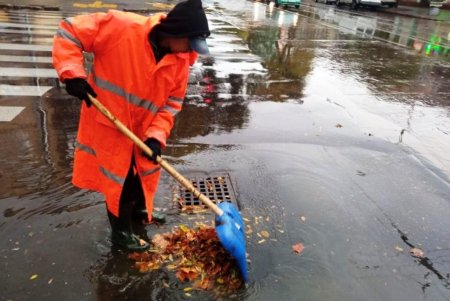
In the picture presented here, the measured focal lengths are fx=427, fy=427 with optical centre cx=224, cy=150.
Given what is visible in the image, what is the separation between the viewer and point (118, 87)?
8.56 feet

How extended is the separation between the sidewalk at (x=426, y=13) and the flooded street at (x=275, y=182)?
17723 mm

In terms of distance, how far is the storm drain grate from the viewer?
370 cm

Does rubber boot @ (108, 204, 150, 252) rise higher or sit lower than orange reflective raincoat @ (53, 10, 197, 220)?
lower

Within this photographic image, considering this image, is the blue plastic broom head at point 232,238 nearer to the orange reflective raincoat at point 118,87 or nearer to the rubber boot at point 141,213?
the orange reflective raincoat at point 118,87

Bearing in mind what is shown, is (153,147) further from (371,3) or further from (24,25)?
(371,3)

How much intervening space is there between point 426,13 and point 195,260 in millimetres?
27816

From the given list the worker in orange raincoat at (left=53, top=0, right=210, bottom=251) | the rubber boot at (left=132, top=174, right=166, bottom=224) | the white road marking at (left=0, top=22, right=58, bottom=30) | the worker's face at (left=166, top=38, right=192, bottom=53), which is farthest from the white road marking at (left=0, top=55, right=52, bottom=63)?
the worker's face at (left=166, top=38, right=192, bottom=53)

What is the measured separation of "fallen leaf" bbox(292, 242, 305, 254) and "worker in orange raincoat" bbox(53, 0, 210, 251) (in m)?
1.15

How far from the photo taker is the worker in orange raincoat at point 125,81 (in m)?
2.49

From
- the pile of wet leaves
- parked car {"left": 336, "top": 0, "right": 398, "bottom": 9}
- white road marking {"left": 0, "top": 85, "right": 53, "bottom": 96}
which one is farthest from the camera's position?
parked car {"left": 336, "top": 0, "right": 398, "bottom": 9}

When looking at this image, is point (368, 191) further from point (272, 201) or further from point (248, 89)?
point (248, 89)

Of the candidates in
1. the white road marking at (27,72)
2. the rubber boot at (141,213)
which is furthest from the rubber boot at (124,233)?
the white road marking at (27,72)

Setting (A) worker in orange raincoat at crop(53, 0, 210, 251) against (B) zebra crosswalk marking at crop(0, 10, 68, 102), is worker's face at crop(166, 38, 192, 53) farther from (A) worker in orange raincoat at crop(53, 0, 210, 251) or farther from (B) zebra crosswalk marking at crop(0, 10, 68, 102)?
(B) zebra crosswalk marking at crop(0, 10, 68, 102)

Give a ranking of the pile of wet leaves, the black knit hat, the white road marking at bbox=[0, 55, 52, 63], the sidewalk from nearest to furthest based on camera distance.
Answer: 1. the black knit hat
2. the pile of wet leaves
3. the white road marking at bbox=[0, 55, 52, 63]
4. the sidewalk
